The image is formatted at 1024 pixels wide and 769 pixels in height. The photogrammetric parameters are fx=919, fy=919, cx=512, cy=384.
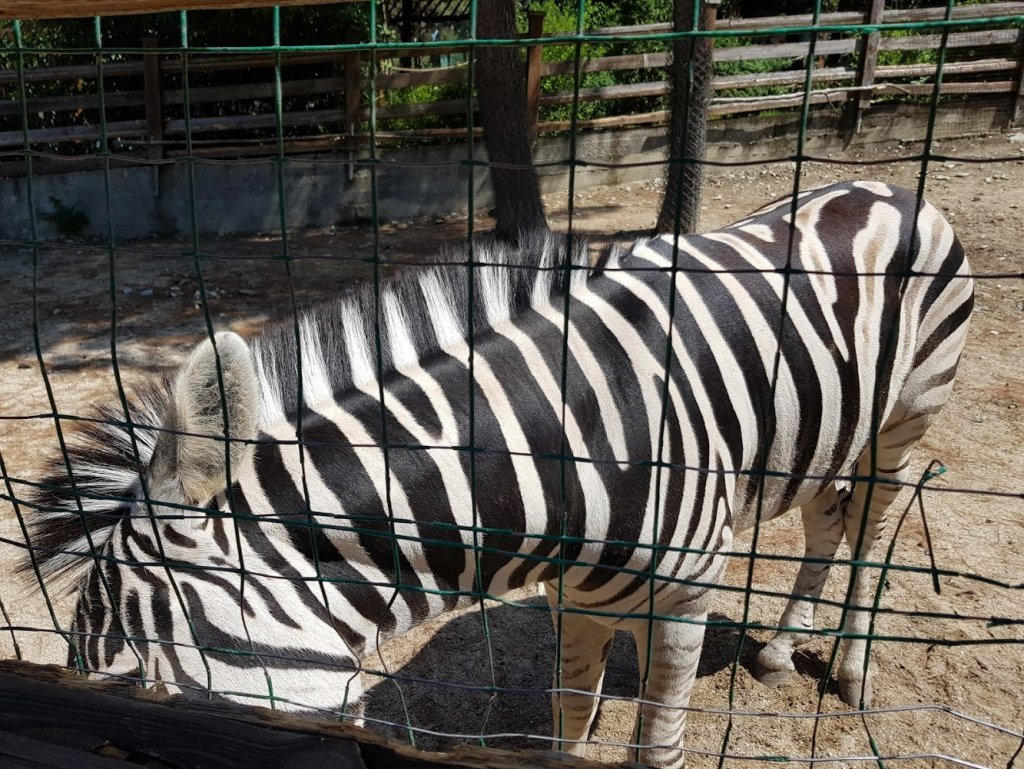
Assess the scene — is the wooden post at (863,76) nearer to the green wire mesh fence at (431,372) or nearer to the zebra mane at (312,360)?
the green wire mesh fence at (431,372)

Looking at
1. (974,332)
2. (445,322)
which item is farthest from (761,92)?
(445,322)

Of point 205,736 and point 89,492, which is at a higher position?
point 89,492

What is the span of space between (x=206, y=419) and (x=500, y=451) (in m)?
0.66

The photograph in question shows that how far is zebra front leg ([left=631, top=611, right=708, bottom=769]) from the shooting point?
100.0 inches

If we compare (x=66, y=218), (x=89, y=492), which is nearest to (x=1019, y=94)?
(x=66, y=218)

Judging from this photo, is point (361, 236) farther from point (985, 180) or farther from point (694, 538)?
point (694, 538)

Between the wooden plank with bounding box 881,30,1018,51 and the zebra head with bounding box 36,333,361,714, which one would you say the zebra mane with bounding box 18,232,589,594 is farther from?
the wooden plank with bounding box 881,30,1018,51

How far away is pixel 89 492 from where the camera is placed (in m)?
1.93

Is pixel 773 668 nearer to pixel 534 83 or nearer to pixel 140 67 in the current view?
pixel 534 83

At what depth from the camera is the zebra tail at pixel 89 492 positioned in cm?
190

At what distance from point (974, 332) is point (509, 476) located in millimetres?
5282

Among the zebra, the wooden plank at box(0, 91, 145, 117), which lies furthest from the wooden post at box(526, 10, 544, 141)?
the zebra

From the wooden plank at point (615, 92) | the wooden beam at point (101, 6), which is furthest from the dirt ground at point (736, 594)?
the wooden plank at point (615, 92)

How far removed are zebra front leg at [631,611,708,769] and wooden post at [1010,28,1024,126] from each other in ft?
39.3
